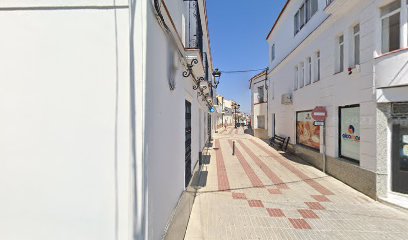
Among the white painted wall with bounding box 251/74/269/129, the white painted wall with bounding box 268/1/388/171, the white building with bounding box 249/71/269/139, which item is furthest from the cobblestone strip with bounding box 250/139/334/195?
the white painted wall with bounding box 251/74/269/129

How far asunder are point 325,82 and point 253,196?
6.01 meters

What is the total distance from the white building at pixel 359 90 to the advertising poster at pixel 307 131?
5 centimetres

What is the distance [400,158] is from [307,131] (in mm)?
5793

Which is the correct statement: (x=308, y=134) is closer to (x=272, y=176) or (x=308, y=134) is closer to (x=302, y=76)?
(x=302, y=76)

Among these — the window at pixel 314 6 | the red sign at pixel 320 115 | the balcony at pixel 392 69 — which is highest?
the window at pixel 314 6

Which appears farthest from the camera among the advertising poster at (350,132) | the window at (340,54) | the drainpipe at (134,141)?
the window at (340,54)

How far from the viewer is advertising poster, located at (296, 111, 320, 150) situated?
10430mm

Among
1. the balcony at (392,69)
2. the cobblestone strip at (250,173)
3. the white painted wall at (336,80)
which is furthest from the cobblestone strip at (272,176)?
the balcony at (392,69)

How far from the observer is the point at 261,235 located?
4.28 m

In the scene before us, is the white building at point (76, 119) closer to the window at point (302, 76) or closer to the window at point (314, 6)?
the window at point (314, 6)

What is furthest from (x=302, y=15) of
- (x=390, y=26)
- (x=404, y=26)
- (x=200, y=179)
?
(x=200, y=179)

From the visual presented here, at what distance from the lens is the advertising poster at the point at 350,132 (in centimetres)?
728

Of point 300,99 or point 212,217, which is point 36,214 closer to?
point 212,217

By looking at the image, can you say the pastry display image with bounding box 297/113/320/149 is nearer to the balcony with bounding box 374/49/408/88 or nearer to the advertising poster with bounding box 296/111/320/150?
the advertising poster with bounding box 296/111/320/150
